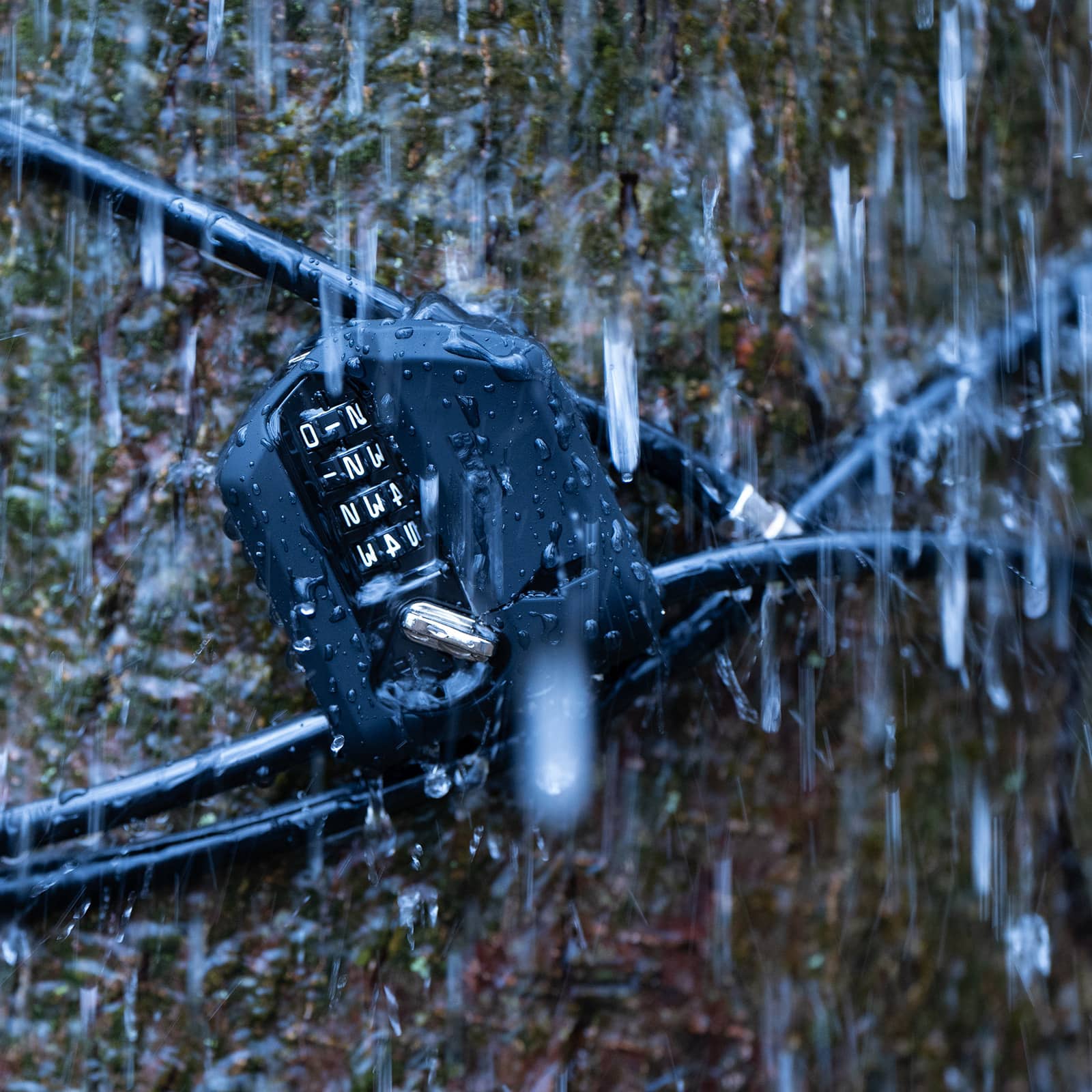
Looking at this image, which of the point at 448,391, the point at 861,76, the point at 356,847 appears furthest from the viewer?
the point at 861,76

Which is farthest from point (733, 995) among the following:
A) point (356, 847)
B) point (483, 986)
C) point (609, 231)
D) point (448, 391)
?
point (609, 231)

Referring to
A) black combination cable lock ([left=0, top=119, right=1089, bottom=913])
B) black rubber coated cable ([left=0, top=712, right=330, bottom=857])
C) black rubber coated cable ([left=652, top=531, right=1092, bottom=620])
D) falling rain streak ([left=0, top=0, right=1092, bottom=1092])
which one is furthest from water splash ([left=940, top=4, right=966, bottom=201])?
black rubber coated cable ([left=0, top=712, right=330, bottom=857])

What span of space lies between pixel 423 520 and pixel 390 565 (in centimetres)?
4

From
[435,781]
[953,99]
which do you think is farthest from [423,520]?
[953,99]

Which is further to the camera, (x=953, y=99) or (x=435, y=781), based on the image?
(x=953, y=99)

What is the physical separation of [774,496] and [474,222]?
0.38 metres

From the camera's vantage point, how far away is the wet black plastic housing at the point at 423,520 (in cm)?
69

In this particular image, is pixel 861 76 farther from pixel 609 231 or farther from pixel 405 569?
pixel 405 569

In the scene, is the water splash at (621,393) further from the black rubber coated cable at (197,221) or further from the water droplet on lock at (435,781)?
the water droplet on lock at (435,781)

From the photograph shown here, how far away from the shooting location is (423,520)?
71cm

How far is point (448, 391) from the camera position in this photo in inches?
26.8

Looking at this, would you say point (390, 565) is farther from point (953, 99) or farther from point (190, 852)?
point (953, 99)

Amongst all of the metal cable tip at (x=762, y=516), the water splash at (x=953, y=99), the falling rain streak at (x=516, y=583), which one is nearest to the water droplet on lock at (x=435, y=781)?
the falling rain streak at (x=516, y=583)

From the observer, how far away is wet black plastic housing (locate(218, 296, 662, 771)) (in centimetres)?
69
